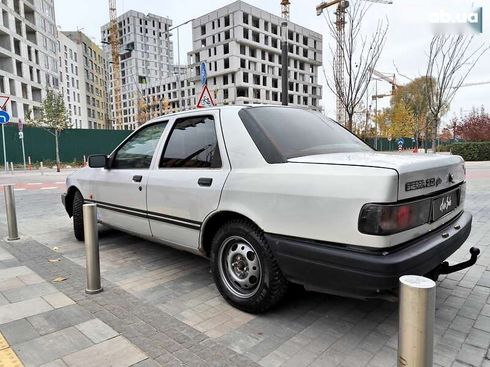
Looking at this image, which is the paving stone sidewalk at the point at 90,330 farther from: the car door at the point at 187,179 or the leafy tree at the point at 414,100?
the leafy tree at the point at 414,100

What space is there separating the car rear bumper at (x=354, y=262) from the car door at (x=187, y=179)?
2.58 feet

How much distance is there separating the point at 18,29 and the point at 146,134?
177ft

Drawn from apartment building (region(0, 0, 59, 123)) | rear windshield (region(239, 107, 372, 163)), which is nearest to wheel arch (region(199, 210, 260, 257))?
rear windshield (region(239, 107, 372, 163))

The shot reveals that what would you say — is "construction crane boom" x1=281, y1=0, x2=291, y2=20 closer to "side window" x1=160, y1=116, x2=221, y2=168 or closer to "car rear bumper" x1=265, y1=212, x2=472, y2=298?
"side window" x1=160, y1=116, x2=221, y2=168

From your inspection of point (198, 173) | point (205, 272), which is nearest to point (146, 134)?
point (198, 173)

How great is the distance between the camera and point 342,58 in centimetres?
1090

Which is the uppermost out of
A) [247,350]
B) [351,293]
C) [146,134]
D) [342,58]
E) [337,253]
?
[342,58]

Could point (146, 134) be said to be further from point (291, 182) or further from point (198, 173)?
point (291, 182)

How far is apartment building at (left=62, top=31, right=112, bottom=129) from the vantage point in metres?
77.6

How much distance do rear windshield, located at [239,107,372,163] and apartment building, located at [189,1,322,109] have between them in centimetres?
6379

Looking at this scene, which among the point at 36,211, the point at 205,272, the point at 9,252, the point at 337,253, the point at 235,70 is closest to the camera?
the point at 337,253

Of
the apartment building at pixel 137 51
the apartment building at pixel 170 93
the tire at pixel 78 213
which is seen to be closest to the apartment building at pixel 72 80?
the apartment building at pixel 170 93

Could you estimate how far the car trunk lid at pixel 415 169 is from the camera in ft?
7.59

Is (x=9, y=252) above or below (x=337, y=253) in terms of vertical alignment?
below
